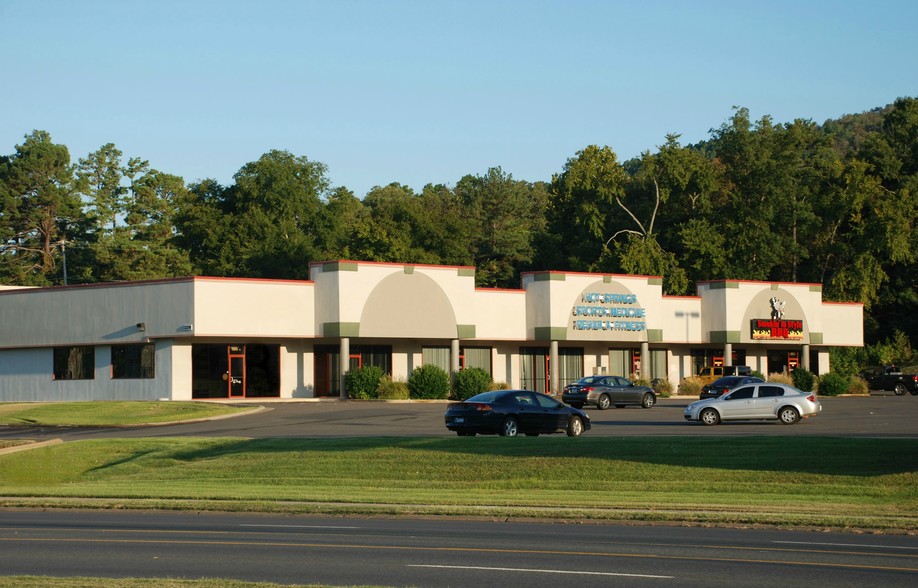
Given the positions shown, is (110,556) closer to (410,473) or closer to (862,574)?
(862,574)

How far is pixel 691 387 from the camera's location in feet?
218

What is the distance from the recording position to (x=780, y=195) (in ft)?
304

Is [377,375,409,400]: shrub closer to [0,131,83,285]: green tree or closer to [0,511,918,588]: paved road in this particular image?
[0,511,918,588]: paved road

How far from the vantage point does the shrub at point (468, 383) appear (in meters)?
57.1

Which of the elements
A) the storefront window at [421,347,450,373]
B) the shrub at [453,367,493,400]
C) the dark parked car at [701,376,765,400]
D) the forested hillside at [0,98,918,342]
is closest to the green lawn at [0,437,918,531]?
the dark parked car at [701,376,765,400]

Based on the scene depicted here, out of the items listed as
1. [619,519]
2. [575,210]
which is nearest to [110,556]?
[619,519]

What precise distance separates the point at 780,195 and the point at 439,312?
1719 inches

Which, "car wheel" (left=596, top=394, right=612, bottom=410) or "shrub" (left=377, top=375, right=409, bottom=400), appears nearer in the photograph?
"car wheel" (left=596, top=394, right=612, bottom=410)

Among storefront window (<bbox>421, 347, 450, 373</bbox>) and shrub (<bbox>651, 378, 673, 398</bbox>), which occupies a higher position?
storefront window (<bbox>421, 347, 450, 373</bbox>)

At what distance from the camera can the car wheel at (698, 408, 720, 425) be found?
131 feet

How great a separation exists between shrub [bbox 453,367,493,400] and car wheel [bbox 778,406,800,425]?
19.7m

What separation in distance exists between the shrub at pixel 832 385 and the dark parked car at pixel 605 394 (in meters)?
20.2

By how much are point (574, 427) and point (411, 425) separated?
8148mm

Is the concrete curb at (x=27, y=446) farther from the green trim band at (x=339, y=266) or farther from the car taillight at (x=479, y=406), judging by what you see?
the green trim band at (x=339, y=266)
